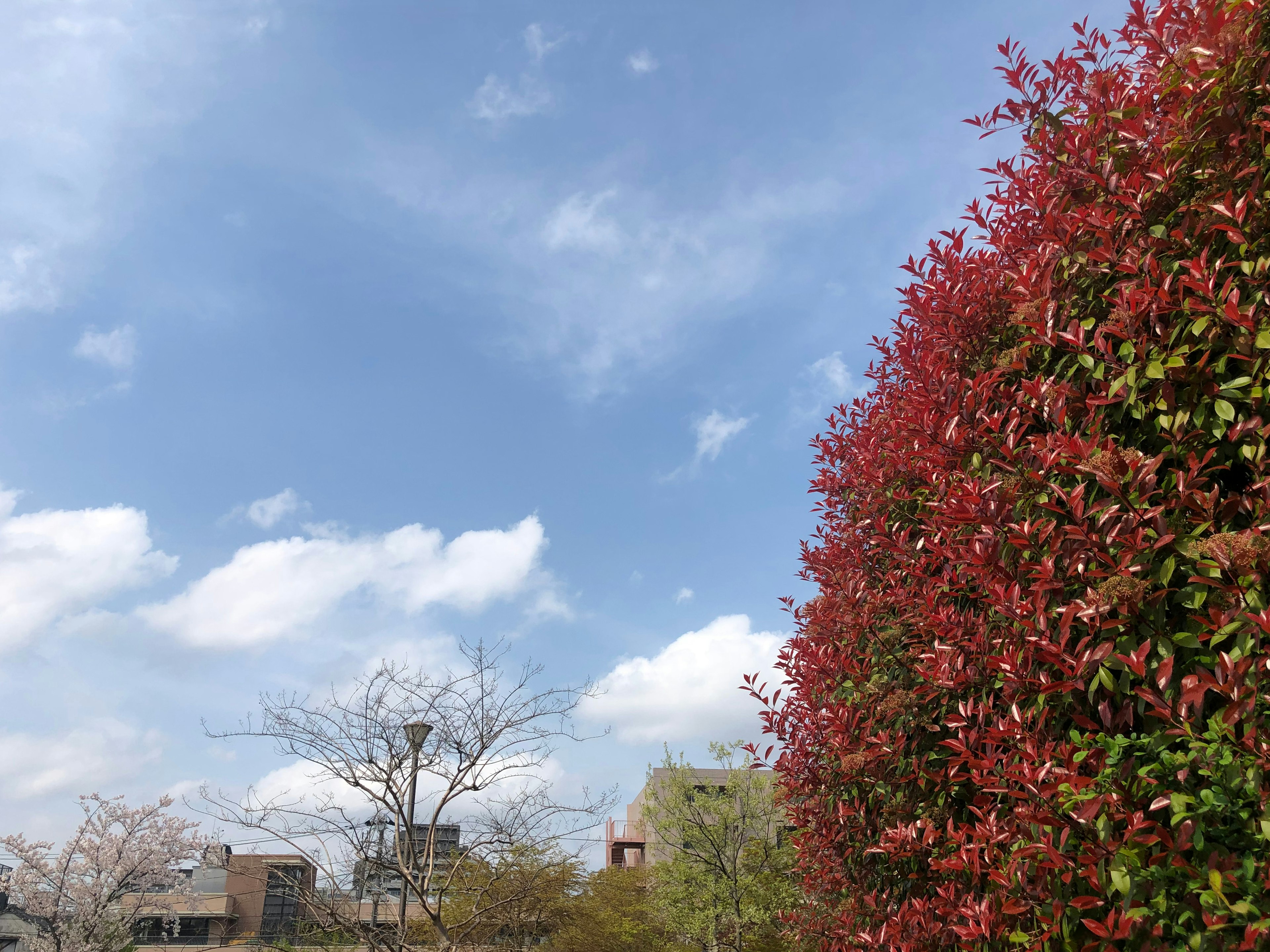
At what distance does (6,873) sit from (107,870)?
15.2 feet

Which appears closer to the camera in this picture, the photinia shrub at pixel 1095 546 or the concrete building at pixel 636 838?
the photinia shrub at pixel 1095 546

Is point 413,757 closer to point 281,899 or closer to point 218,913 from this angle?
point 218,913

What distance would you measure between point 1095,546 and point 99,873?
29.4m

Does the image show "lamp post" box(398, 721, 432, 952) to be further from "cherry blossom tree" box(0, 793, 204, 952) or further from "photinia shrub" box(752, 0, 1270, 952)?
"cherry blossom tree" box(0, 793, 204, 952)

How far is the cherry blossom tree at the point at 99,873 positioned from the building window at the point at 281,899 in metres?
3.62

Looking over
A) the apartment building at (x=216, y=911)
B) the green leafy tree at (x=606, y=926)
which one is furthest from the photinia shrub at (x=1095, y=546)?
the green leafy tree at (x=606, y=926)

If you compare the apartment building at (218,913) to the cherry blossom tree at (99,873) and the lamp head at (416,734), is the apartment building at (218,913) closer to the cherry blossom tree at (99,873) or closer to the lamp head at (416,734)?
the cherry blossom tree at (99,873)

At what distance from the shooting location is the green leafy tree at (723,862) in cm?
1759

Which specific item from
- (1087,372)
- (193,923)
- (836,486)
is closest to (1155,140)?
(1087,372)

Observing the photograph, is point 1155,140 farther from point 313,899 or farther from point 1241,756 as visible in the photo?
point 313,899

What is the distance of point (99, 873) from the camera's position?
2336 cm

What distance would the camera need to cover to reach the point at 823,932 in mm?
3980

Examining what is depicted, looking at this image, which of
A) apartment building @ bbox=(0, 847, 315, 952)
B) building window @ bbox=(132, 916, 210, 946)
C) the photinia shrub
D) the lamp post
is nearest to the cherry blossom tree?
apartment building @ bbox=(0, 847, 315, 952)

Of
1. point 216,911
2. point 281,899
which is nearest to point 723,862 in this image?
point 216,911
